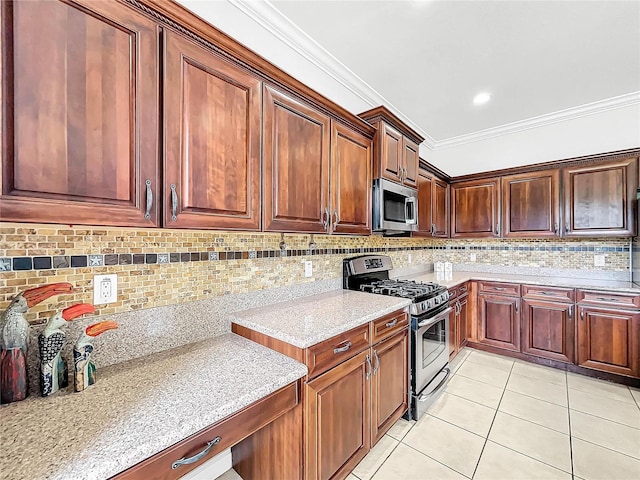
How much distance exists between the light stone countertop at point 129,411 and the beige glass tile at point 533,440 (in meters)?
1.73

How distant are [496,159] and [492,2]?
94.4 inches

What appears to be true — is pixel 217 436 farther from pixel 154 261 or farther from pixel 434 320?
pixel 434 320

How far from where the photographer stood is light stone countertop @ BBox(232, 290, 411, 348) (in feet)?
4.42

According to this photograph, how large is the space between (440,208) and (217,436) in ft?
11.3

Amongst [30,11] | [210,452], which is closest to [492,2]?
[30,11]

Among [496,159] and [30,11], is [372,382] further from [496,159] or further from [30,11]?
[496,159]

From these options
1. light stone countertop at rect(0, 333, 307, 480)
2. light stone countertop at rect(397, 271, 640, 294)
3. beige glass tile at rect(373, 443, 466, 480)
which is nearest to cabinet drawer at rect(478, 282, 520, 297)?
light stone countertop at rect(397, 271, 640, 294)

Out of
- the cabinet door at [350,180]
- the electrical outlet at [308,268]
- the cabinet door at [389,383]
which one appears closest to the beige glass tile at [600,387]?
the cabinet door at [389,383]

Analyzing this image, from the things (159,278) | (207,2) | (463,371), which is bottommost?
(463,371)

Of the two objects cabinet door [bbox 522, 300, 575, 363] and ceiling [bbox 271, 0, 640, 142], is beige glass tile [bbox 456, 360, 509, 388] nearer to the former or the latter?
cabinet door [bbox 522, 300, 575, 363]

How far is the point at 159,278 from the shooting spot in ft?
4.38

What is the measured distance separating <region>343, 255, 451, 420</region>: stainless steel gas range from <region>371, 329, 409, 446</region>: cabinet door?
0.28 feet

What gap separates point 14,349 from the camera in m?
0.90

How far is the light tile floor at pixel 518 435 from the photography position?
5.47ft
